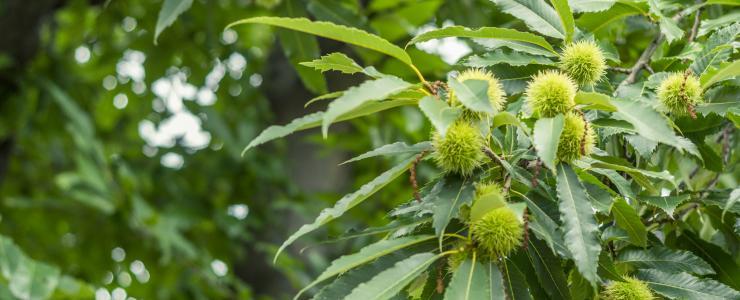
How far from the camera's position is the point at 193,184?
3.55 metres

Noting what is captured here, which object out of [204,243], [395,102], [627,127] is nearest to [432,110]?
[395,102]

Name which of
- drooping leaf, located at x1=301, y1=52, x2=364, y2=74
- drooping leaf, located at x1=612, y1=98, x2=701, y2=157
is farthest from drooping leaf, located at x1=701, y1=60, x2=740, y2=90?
drooping leaf, located at x1=301, y1=52, x2=364, y2=74

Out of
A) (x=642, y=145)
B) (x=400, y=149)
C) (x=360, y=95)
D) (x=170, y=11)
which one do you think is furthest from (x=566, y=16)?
(x=170, y=11)

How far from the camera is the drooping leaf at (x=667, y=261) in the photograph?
3.36 feet

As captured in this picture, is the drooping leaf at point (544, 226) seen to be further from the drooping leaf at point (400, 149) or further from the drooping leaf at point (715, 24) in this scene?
the drooping leaf at point (715, 24)

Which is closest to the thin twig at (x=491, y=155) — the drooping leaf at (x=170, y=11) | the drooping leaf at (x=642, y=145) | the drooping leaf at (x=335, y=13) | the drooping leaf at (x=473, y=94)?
the drooping leaf at (x=473, y=94)

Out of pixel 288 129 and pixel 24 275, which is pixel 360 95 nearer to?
pixel 288 129

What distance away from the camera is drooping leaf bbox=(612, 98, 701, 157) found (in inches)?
32.7

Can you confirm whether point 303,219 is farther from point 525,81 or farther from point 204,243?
point 525,81

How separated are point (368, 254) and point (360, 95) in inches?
7.4

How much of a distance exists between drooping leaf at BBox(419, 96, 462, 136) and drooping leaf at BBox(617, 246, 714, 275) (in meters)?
0.37

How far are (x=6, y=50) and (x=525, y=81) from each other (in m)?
2.35

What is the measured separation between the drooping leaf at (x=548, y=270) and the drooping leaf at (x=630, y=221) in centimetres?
11

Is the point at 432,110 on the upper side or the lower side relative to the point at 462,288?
upper
